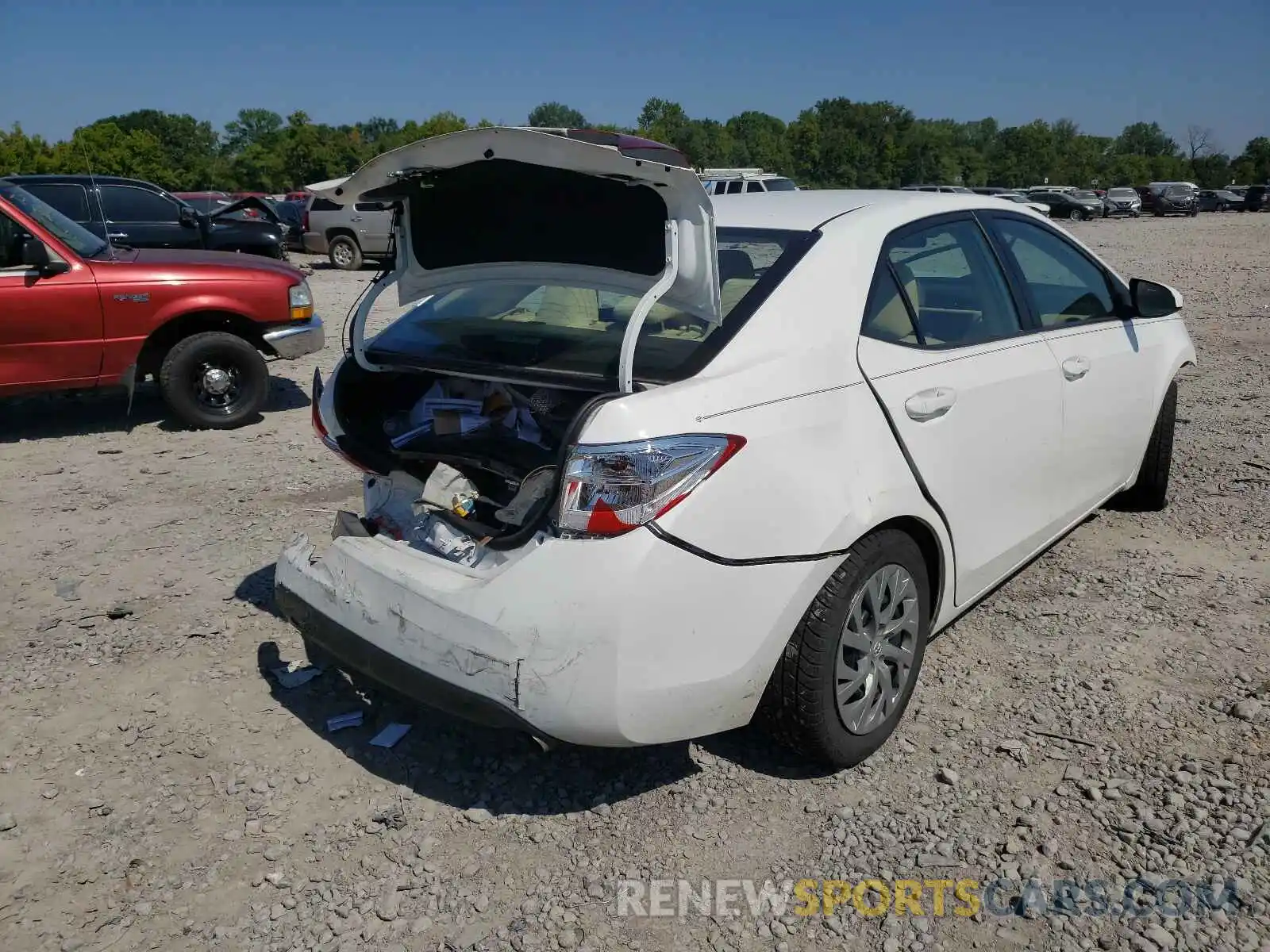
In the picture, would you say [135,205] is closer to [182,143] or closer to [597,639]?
[597,639]

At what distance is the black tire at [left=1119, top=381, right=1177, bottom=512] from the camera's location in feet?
16.4

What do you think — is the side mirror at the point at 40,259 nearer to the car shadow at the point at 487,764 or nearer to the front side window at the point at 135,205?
the car shadow at the point at 487,764

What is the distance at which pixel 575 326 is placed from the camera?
345cm

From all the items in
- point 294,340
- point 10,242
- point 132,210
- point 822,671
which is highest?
point 132,210

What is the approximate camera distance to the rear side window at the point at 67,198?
12.2m

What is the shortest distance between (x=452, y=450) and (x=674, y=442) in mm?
1061

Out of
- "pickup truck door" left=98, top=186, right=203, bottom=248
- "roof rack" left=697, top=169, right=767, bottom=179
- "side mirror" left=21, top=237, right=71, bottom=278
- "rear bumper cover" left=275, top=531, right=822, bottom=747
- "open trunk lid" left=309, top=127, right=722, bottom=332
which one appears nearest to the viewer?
"rear bumper cover" left=275, top=531, right=822, bottom=747

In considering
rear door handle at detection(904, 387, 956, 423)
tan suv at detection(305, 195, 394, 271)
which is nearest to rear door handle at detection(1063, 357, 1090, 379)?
rear door handle at detection(904, 387, 956, 423)

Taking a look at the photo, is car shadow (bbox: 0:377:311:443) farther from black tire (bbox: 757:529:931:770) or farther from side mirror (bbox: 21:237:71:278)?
black tire (bbox: 757:529:931:770)

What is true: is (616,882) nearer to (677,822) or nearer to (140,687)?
(677,822)

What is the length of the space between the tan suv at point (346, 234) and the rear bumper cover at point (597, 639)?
795 inches

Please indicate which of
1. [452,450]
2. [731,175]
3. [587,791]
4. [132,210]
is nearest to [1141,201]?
[731,175]

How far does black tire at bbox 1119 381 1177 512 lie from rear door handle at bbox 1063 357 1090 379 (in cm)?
111

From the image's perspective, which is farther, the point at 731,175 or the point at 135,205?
the point at 731,175
